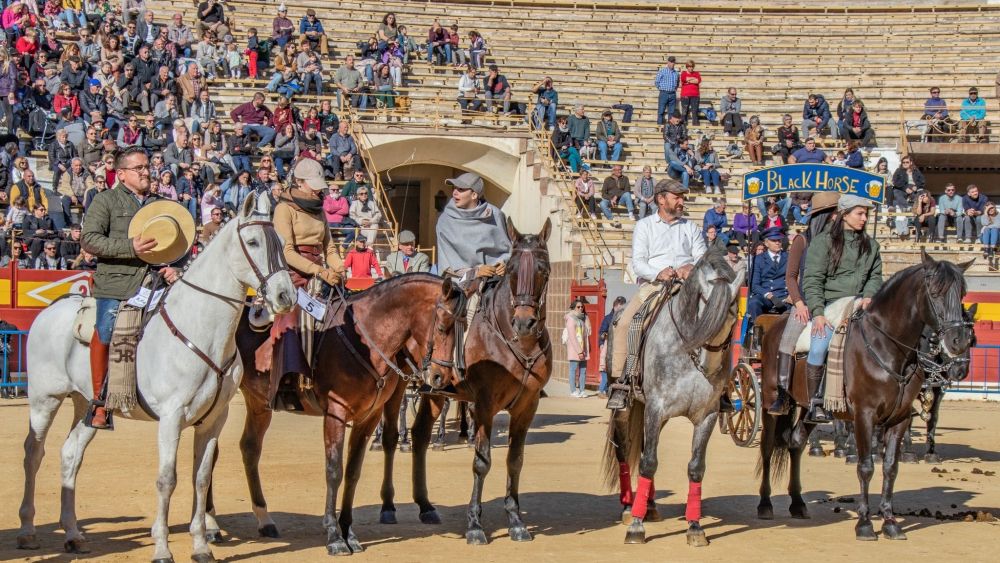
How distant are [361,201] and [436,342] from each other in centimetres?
1762

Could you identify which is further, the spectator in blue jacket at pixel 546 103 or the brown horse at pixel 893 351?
the spectator in blue jacket at pixel 546 103

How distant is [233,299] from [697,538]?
3.62m

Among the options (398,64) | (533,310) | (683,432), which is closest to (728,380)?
(533,310)

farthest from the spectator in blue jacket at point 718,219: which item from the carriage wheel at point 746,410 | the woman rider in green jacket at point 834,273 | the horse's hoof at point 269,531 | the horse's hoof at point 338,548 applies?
the horse's hoof at point 338,548

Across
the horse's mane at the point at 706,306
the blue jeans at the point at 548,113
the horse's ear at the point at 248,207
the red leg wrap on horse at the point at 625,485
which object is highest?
the blue jeans at the point at 548,113

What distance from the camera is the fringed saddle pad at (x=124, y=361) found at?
800 centimetres

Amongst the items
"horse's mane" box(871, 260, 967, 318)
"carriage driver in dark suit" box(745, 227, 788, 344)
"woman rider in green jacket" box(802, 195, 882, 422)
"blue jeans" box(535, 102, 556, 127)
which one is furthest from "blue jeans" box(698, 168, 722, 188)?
"horse's mane" box(871, 260, 967, 318)

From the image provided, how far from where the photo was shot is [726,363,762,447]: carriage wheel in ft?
45.9

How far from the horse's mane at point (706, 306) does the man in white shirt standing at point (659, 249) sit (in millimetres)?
511

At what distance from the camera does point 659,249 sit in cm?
1003

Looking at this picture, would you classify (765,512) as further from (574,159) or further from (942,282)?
(574,159)

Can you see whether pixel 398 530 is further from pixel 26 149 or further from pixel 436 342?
pixel 26 149

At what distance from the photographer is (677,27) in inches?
1500

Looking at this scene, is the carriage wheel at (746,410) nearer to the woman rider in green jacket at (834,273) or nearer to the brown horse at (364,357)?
the woman rider in green jacket at (834,273)
